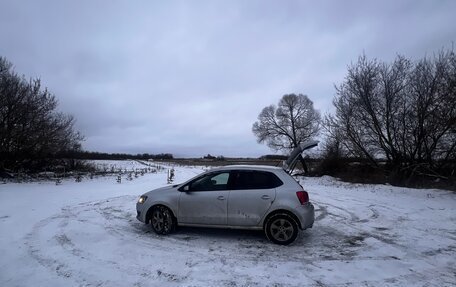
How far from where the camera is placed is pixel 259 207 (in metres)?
6.40

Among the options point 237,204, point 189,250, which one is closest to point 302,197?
point 237,204

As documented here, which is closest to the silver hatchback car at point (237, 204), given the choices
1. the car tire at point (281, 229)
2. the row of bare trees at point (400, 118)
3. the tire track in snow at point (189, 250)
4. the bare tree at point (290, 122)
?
the car tire at point (281, 229)

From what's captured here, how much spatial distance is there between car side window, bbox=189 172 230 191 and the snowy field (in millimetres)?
1102

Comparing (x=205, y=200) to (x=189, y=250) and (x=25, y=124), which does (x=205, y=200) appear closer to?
(x=189, y=250)

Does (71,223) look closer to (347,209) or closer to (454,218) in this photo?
(347,209)

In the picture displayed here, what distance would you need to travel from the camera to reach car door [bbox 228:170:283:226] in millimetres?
6401

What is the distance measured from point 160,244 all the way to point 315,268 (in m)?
3.10

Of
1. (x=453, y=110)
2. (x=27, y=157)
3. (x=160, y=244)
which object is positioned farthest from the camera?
(x=27, y=157)

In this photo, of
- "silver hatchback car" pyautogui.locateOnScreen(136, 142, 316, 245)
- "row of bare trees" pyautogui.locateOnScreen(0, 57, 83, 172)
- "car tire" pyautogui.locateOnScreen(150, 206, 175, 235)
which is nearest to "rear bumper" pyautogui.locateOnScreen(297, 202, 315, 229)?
"silver hatchback car" pyautogui.locateOnScreen(136, 142, 316, 245)

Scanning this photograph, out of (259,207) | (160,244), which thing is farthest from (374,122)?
(160,244)

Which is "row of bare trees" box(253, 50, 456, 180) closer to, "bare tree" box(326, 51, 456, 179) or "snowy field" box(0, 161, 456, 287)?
"bare tree" box(326, 51, 456, 179)

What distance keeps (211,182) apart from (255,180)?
1039mm

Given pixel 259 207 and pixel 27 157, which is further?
pixel 27 157

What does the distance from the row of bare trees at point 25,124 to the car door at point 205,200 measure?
19.0 metres
